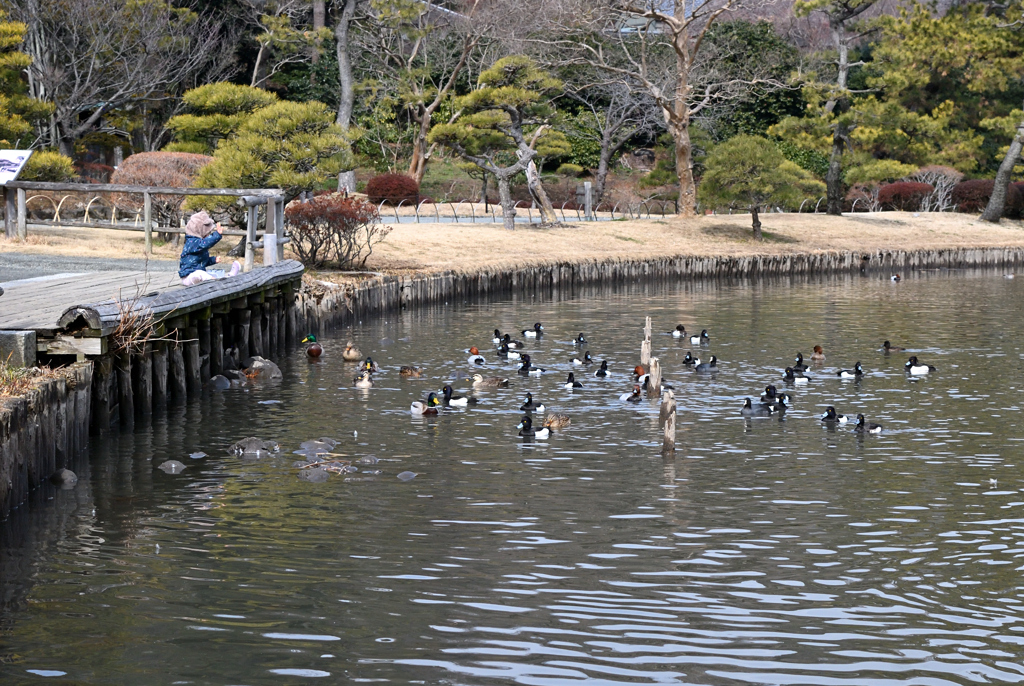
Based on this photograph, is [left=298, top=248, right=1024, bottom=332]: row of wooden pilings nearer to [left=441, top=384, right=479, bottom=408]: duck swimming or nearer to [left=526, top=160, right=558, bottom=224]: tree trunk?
[left=526, top=160, right=558, bottom=224]: tree trunk

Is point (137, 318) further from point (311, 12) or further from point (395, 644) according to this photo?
point (311, 12)

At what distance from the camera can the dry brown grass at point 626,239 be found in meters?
31.0

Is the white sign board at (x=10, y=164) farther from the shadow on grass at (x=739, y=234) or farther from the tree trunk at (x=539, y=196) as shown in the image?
the shadow on grass at (x=739, y=234)

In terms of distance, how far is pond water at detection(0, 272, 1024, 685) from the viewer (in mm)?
9195

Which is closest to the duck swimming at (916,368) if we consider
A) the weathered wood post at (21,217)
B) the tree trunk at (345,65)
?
the weathered wood post at (21,217)

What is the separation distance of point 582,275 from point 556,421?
22.5m

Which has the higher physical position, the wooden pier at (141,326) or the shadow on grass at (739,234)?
the shadow on grass at (739,234)

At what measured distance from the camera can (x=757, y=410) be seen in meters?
18.8

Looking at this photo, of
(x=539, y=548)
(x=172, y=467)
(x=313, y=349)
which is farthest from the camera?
(x=313, y=349)

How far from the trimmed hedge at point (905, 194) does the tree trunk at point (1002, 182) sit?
2.86 metres

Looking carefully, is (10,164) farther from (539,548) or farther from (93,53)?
(93,53)

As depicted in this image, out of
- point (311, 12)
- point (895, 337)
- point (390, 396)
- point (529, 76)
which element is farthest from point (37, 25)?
point (895, 337)

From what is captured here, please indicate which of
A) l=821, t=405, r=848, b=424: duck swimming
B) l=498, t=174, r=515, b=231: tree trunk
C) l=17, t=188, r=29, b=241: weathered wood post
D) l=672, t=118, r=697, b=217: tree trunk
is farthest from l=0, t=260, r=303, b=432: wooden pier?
l=672, t=118, r=697, b=217: tree trunk

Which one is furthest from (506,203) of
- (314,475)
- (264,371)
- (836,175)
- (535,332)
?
(314,475)
